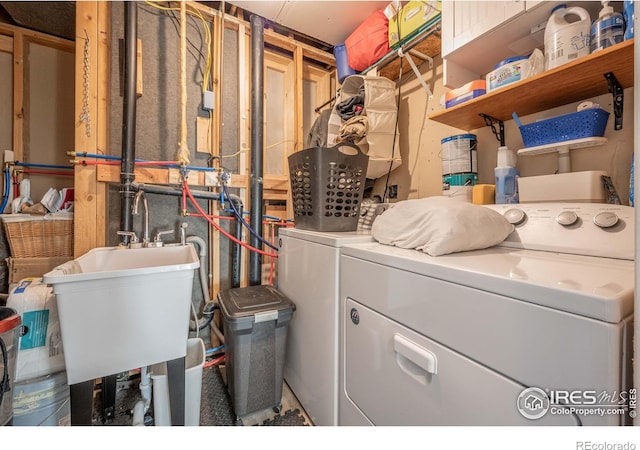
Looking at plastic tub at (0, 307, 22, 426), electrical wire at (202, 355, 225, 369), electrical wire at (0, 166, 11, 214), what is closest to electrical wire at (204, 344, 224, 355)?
electrical wire at (202, 355, 225, 369)

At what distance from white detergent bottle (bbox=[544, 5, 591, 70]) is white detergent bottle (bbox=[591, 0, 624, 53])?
0.03 meters

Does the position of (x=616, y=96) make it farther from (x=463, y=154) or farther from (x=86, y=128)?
(x=86, y=128)

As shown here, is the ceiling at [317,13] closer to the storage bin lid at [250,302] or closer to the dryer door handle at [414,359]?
the storage bin lid at [250,302]

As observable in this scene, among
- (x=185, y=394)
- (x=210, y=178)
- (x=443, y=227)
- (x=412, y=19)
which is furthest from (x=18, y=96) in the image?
(x=443, y=227)

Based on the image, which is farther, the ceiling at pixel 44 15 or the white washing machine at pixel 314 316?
the ceiling at pixel 44 15

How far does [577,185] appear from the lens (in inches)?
33.7

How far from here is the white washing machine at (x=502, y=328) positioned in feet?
1.22

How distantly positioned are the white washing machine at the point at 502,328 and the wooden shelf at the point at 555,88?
43cm

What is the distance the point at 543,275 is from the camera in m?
0.49

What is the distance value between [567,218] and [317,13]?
1.88 metres

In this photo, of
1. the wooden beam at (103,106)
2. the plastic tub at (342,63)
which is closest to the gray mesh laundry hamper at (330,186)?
the plastic tub at (342,63)

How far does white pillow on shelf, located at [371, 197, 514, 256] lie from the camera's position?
2.34ft

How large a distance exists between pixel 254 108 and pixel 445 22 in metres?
1.21

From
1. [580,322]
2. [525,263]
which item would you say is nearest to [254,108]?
[525,263]
